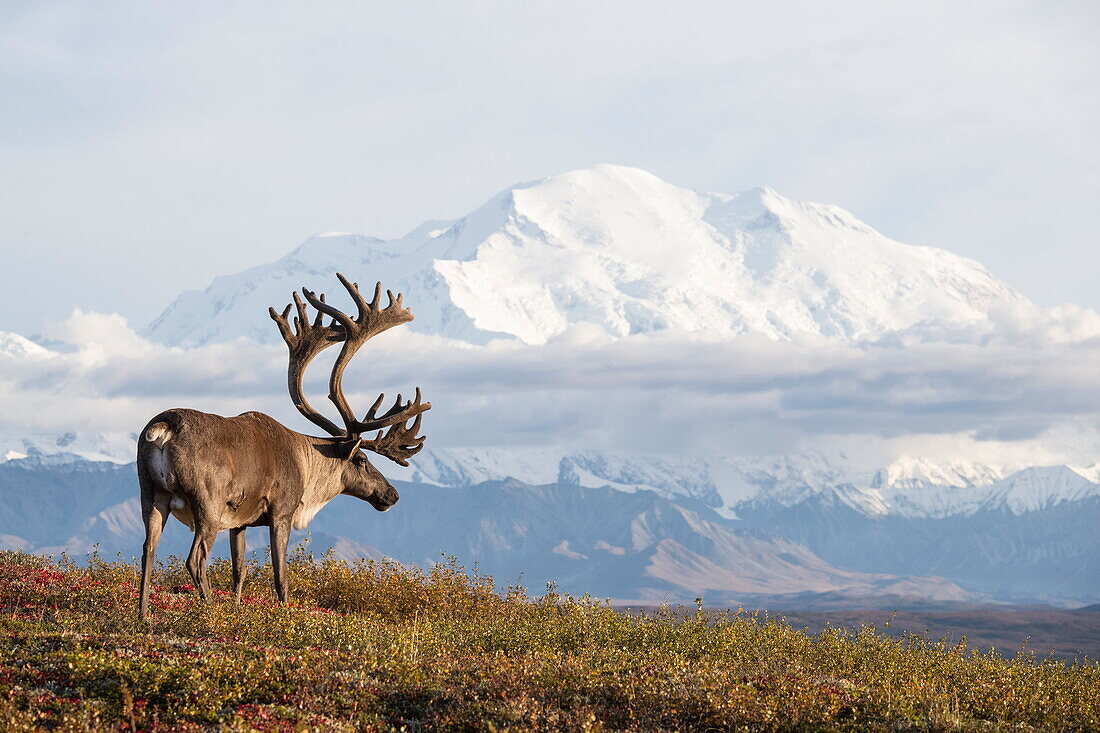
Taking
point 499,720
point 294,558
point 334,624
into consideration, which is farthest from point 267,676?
point 294,558

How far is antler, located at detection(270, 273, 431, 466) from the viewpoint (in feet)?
71.6

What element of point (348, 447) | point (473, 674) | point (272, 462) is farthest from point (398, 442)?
point (473, 674)

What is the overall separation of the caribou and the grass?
3.49ft

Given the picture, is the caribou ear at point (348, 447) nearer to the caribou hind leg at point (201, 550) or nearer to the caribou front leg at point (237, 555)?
the caribou front leg at point (237, 555)

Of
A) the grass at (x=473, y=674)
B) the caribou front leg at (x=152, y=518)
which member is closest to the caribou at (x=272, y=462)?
the caribou front leg at (x=152, y=518)

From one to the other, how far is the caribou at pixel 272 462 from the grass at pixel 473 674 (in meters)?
1.06

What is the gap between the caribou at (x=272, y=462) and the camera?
58.5 ft

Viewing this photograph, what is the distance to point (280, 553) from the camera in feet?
64.8

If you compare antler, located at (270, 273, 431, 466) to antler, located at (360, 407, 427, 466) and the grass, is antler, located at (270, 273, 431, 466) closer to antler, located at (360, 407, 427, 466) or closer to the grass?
antler, located at (360, 407, 427, 466)

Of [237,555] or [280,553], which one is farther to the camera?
[237,555]

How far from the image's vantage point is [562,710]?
41.7 feet

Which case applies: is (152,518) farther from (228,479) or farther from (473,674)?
(473,674)

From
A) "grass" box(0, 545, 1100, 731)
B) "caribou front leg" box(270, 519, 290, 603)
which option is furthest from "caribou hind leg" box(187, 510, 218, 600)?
"caribou front leg" box(270, 519, 290, 603)

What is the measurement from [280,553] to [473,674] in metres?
6.65
